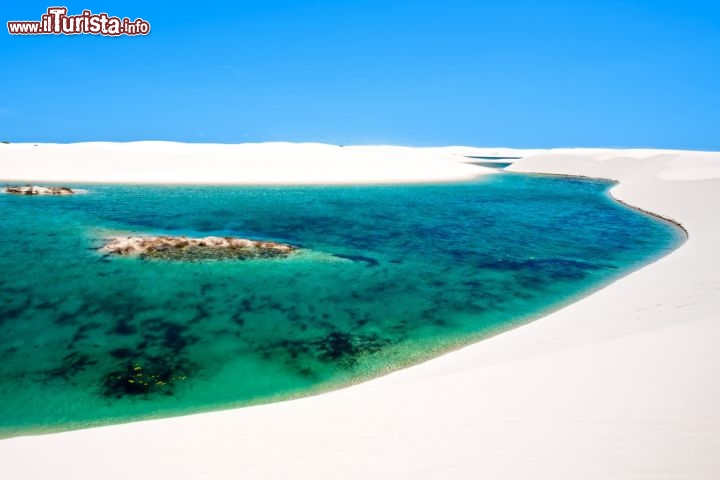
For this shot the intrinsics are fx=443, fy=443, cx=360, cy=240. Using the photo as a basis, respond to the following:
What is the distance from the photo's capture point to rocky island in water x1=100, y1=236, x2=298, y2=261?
1423 centimetres

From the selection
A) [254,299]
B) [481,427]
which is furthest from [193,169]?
[481,427]

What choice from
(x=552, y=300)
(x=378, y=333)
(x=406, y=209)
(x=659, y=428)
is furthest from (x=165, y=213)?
(x=659, y=428)

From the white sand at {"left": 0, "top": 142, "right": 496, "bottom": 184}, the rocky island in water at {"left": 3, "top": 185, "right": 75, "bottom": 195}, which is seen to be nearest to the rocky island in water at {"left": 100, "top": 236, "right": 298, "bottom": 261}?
the rocky island in water at {"left": 3, "top": 185, "right": 75, "bottom": 195}

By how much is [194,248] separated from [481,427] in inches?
499

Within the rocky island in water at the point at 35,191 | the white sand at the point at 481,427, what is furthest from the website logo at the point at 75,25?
the white sand at the point at 481,427

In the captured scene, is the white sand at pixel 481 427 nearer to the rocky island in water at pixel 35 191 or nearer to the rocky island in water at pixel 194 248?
the rocky island in water at pixel 194 248

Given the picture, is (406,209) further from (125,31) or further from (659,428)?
(659,428)

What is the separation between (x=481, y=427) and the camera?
4.46 metres

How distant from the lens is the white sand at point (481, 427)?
12.3 ft

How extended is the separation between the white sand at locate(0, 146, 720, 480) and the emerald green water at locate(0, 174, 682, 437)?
1273 millimetres

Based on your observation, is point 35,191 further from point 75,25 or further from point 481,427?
point 481,427

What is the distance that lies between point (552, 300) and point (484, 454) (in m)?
7.83

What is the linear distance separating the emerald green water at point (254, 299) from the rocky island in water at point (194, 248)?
2.17 feet

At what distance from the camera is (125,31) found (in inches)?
997
